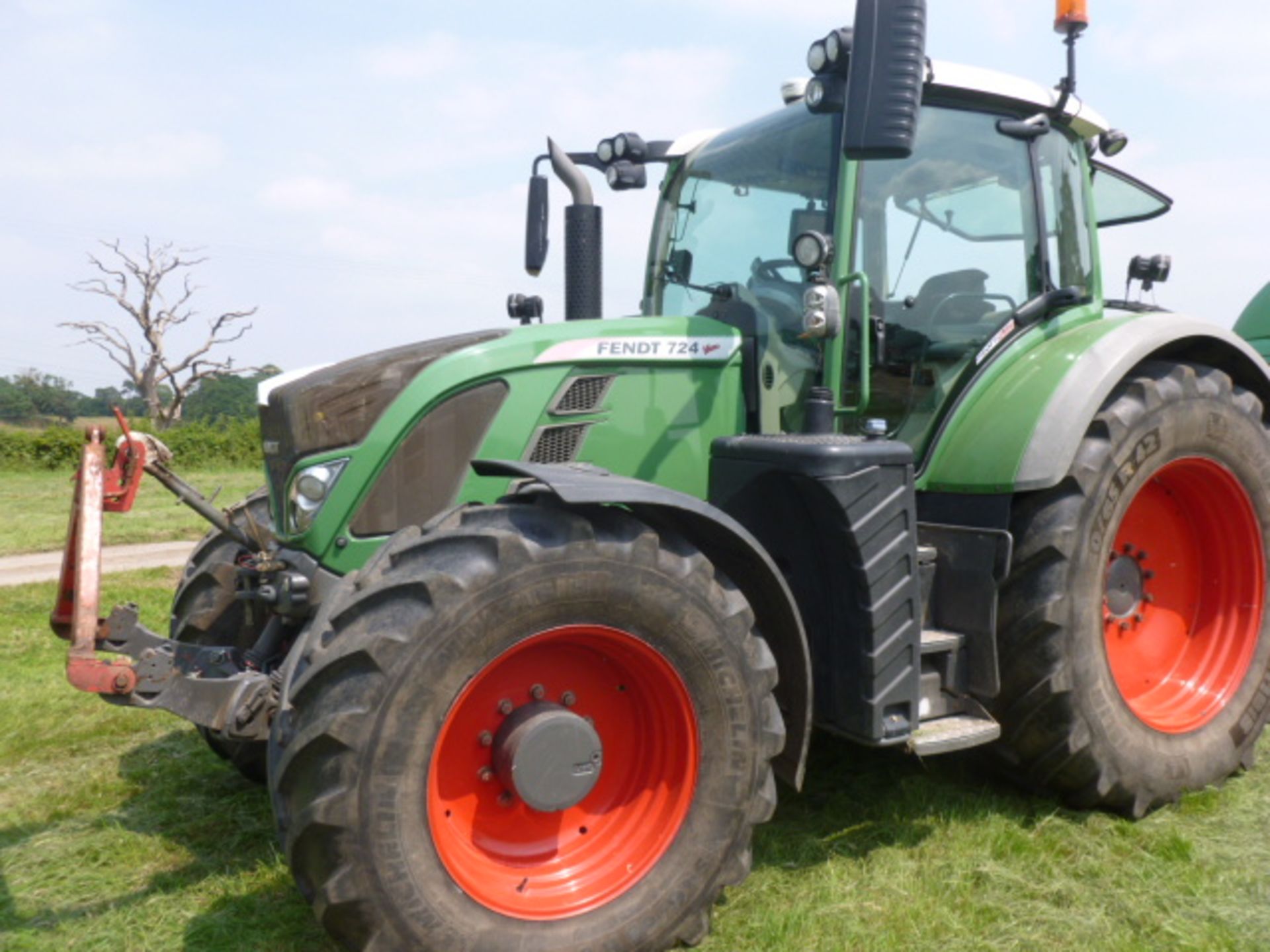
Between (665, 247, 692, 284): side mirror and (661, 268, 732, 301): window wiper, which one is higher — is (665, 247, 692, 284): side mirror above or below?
above

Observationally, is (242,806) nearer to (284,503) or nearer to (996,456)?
(284,503)

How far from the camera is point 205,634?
12.3 feet

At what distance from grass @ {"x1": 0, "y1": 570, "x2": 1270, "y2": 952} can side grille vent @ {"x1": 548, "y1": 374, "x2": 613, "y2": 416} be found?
1441 mm

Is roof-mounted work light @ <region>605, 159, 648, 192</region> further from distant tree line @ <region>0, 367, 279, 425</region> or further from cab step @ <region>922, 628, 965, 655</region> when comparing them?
distant tree line @ <region>0, 367, 279, 425</region>

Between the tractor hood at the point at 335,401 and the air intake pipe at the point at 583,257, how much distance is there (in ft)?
3.15

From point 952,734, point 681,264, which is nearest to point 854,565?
point 952,734

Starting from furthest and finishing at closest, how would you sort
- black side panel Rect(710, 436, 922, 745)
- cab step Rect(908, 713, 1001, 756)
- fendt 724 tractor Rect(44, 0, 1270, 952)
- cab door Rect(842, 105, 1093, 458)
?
cab door Rect(842, 105, 1093, 458), cab step Rect(908, 713, 1001, 756), black side panel Rect(710, 436, 922, 745), fendt 724 tractor Rect(44, 0, 1270, 952)

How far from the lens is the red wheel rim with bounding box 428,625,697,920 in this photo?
8.39ft

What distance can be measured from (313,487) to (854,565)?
1.56 meters

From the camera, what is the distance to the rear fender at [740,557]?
2.64 m

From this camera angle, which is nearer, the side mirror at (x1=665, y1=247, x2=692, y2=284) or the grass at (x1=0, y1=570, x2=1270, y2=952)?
the grass at (x1=0, y1=570, x2=1270, y2=952)

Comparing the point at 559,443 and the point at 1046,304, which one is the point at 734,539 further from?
the point at 1046,304

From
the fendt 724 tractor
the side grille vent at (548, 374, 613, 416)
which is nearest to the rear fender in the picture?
the fendt 724 tractor

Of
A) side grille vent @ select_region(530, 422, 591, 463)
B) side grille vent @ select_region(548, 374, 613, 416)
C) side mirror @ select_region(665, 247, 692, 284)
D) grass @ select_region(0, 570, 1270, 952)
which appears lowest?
grass @ select_region(0, 570, 1270, 952)
